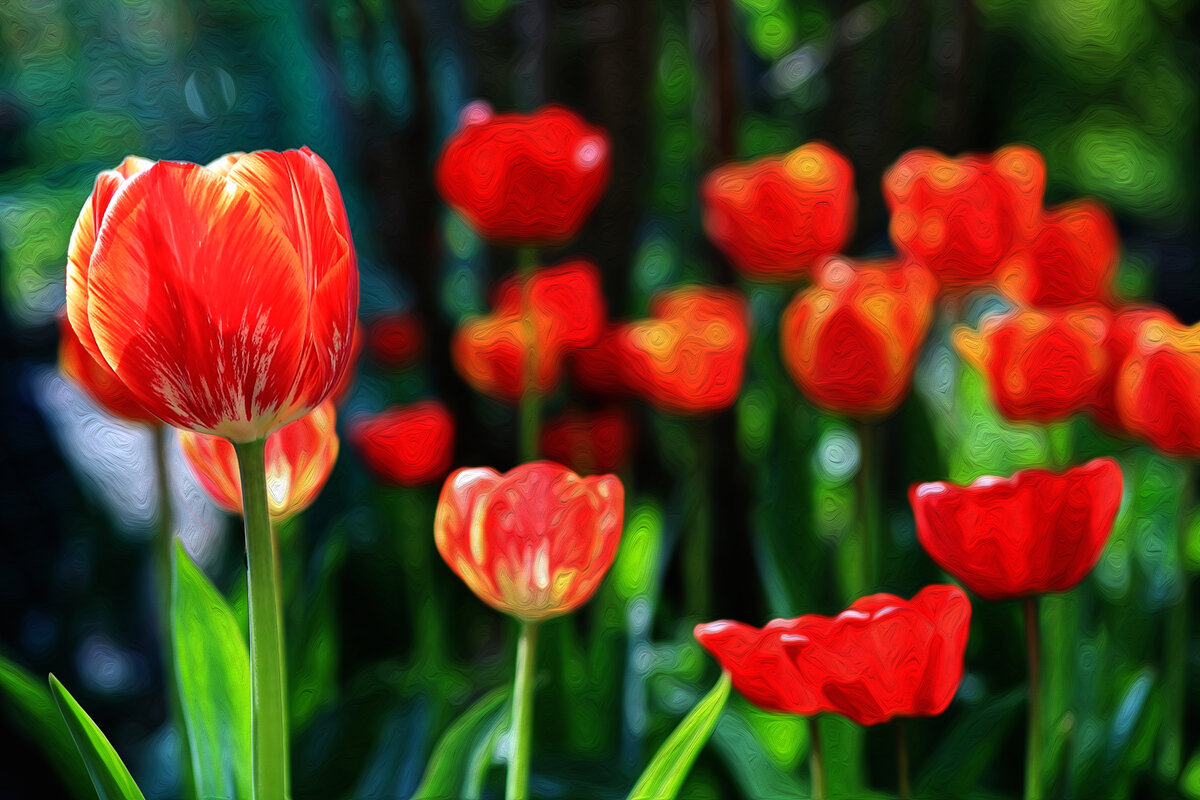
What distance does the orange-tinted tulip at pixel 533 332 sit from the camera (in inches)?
22.5

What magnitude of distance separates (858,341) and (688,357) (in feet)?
0.32

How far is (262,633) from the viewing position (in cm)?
28

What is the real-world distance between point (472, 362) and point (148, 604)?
Answer: 0.23m

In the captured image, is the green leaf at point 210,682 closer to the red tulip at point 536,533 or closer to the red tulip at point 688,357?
the red tulip at point 536,533

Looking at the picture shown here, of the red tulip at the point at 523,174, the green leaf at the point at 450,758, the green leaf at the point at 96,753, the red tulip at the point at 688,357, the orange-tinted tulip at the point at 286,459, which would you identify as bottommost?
the green leaf at the point at 450,758

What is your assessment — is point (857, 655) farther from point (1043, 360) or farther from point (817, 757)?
point (1043, 360)

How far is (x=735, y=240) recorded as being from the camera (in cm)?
56

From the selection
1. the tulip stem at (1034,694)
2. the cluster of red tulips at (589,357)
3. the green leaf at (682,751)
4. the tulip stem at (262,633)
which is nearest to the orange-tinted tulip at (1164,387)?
the cluster of red tulips at (589,357)

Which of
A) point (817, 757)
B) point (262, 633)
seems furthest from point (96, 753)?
point (817, 757)

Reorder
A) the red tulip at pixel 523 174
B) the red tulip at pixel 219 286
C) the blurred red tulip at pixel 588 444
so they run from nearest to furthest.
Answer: the red tulip at pixel 219 286 → the red tulip at pixel 523 174 → the blurred red tulip at pixel 588 444

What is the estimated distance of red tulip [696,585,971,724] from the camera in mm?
312

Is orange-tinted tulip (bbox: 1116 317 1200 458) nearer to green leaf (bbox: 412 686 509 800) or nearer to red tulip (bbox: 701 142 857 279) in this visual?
red tulip (bbox: 701 142 857 279)

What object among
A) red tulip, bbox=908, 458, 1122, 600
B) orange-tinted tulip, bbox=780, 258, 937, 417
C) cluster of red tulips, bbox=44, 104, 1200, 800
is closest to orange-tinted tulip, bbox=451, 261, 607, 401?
cluster of red tulips, bbox=44, 104, 1200, 800

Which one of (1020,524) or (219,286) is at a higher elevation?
(219,286)
